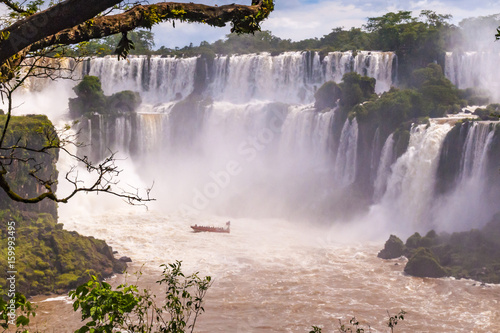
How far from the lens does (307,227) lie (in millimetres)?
34438

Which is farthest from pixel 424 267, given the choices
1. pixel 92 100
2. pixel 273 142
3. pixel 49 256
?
pixel 92 100

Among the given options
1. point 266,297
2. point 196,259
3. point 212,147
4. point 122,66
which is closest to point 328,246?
point 196,259

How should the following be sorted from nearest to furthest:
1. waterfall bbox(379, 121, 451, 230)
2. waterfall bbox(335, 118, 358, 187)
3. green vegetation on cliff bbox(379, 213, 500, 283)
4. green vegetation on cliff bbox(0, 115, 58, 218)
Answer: green vegetation on cliff bbox(379, 213, 500, 283) < green vegetation on cliff bbox(0, 115, 58, 218) < waterfall bbox(379, 121, 451, 230) < waterfall bbox(335, 118, 358, 187)

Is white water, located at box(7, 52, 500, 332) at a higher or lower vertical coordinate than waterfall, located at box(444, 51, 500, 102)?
lower

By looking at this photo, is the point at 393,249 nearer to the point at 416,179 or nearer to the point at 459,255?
the point at 459,255

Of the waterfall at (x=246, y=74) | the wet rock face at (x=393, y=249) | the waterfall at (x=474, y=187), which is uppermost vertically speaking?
the waterfall at (x=246, y=74)

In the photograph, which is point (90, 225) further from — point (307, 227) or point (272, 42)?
point (272, 42)

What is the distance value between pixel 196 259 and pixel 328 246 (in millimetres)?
7688

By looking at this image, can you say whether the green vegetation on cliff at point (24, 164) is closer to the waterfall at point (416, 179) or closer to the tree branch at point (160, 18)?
the waterfall at point (416, 179)

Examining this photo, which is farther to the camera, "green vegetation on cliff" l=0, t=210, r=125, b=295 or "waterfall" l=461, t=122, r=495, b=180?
"waterfall" l=461, t=122, r=495, b=180

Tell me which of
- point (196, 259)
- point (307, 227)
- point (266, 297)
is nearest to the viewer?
point (266, 297)

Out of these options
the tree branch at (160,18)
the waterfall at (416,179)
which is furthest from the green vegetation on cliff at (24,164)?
the tree branch at (160,18)

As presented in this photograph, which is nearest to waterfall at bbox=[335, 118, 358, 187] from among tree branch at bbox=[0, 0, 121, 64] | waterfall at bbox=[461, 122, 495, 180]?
waterfall at bbox=[461, 122, 495, 180]

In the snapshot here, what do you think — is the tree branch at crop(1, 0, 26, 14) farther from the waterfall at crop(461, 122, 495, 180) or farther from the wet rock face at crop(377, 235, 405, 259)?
the waterfall at crop(461, 122, 495, 180)
